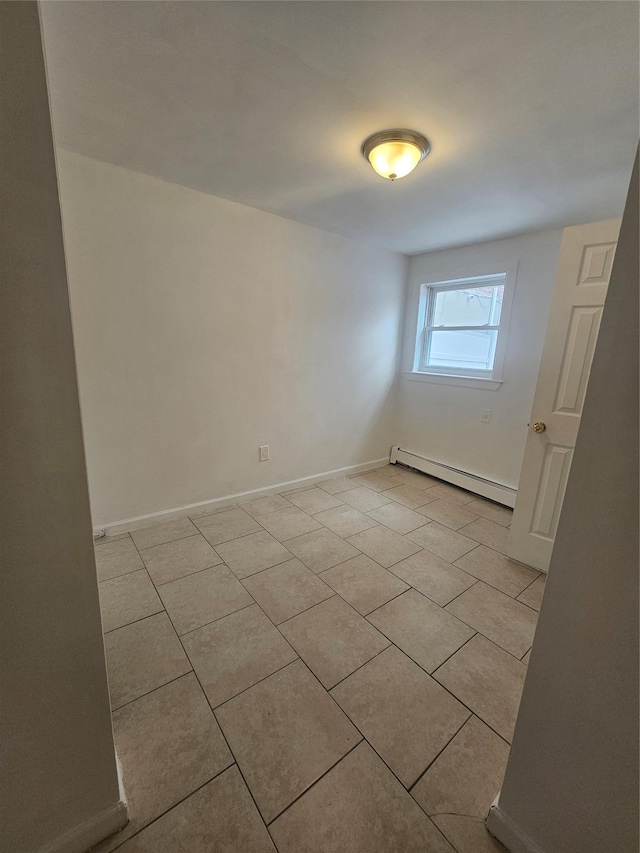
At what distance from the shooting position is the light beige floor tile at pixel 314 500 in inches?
118

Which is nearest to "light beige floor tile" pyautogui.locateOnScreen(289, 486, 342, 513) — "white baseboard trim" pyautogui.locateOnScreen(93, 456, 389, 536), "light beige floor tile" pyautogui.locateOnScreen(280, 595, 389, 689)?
"white baseboard trim" pyautogui.locateOnScreen(93, 456, 389, 536)

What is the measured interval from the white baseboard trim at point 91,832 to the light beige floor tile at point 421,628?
3.76 feet

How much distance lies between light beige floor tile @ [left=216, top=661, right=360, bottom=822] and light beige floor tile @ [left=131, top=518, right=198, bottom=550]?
134 cm

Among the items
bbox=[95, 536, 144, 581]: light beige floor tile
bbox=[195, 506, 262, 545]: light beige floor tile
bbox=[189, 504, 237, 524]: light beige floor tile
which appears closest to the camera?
bbox=[95, 536, 144, 581]: light beige floor tile

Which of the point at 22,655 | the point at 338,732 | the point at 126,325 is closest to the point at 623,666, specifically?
the point at 338,732

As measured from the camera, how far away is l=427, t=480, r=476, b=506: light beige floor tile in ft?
10.6

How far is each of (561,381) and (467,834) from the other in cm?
206

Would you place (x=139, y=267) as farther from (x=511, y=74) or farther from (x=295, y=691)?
(x=295, y=691)

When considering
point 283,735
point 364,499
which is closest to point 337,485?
point 364,499

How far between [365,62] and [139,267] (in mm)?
1698

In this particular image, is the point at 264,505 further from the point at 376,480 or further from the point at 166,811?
the point at 166,811

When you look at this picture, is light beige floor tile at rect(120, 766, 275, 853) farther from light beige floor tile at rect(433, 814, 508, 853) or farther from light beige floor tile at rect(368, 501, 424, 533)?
light beige floor tile at rect(368, 501, 424, 533)

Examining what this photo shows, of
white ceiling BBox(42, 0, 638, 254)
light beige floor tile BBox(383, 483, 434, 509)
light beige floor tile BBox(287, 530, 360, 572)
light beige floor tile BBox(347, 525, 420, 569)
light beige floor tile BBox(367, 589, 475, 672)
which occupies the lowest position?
light beige floor tile BBox(367, 589, 475, 672)

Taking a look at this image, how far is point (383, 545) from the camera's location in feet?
8.01
